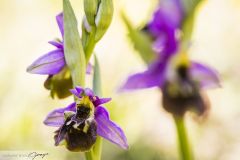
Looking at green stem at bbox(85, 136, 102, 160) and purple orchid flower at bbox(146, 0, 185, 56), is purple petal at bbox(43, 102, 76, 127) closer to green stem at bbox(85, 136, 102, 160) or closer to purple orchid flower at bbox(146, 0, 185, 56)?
green stem at bbox(85, 136, 102, 160)

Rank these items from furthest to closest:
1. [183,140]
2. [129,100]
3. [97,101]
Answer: [129,100], [97,101], [183,140]

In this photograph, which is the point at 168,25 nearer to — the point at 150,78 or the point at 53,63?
the point at 150,78

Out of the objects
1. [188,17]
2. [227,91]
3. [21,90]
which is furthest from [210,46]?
[188,17]

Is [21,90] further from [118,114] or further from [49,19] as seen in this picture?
[49,19]

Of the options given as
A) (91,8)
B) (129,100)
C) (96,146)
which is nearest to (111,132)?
(96,146)

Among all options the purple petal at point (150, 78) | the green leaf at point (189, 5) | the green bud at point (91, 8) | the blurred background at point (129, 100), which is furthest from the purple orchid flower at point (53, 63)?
the blurred background at point (129, 100)

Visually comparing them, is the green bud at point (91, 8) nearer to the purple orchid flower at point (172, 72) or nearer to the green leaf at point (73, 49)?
the green leaf at point (73, 49)
